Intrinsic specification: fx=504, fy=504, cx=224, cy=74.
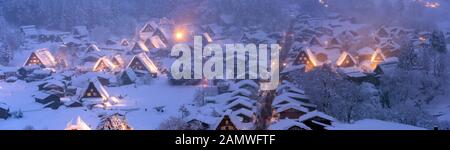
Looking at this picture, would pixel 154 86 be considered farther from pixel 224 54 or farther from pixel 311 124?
pixel 311 124

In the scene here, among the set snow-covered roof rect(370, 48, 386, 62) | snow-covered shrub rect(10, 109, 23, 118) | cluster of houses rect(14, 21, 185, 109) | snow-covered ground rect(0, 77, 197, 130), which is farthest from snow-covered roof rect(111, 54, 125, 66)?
snow-covered roof rect(370, 48, 386, 62)

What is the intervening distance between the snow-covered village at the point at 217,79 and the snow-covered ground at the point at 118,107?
8 cm

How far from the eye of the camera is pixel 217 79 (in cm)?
2856

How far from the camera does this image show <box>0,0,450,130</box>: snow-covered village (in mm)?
20562

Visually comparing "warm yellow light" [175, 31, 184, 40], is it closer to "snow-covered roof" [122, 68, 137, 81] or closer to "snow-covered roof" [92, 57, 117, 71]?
"snow-covered roof" [92, 57, 117, 71]

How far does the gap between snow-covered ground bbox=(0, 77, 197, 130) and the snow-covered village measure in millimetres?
77

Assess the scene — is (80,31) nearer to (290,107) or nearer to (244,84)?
(244,84)

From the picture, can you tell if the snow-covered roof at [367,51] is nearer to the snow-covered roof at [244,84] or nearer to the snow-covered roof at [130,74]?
the snow-covered roof at [244,84]

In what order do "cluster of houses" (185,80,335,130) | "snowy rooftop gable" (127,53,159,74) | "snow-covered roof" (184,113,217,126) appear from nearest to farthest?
"cluster of houses" (185,80,335,130) < "snow-covered roof" (184,113,217,126) < "snowy rooftop gable" (127,53,159,74)

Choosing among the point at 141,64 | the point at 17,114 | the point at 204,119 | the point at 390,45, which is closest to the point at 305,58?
the point at 390,45

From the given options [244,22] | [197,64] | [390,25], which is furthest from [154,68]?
[390,25]

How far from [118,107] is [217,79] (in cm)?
716

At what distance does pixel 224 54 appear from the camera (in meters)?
37.0
